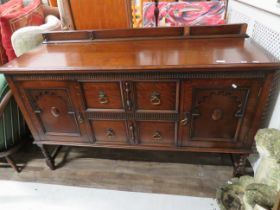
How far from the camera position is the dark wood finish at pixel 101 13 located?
4.43 feet

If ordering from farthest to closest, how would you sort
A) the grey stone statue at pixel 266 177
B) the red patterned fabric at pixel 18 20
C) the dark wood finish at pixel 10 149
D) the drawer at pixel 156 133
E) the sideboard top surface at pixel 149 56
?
the red patterned fabric at pixel 18 20 < the dark wood finish at pixel 10 149 < the drawer at pixel 156 133 < the sideboard top surface at pixel 149 56 < the grey stone statue at pixel 266 177

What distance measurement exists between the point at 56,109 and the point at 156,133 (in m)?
0.58

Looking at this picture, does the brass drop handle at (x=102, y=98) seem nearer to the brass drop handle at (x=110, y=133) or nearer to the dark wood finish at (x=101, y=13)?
the brass drop handle at (x=110, y=133)

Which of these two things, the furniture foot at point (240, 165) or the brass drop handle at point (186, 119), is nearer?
the brass drop handle at point (186, 119)

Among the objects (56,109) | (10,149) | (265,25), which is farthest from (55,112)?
(265,25)

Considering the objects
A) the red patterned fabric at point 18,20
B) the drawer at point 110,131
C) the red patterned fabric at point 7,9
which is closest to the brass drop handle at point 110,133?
the drawer at point 110,131

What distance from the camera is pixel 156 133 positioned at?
1163 mm

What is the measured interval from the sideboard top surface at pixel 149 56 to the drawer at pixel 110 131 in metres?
0.34

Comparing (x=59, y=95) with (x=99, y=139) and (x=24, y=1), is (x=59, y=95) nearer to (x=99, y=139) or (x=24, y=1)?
(x=99, y=139)

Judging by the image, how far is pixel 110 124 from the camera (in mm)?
1172

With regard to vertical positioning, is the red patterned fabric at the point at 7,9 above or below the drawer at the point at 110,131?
above

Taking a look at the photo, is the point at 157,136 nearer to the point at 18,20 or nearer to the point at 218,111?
the point at 218,111

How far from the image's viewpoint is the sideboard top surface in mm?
894

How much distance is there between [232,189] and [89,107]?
2.87 feet
